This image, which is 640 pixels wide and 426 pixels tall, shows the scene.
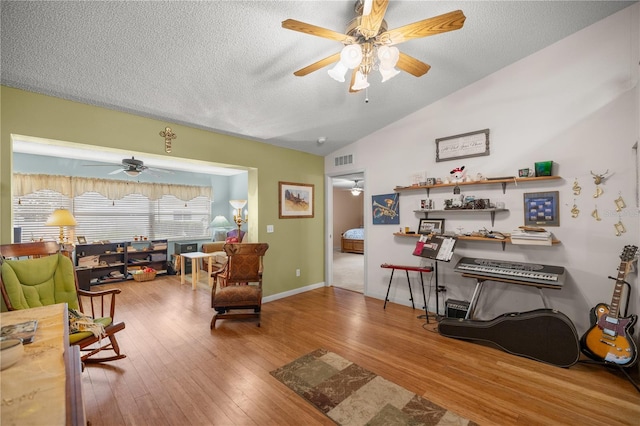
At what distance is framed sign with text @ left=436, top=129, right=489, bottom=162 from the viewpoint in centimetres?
334

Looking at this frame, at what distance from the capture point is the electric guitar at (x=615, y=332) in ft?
7.21

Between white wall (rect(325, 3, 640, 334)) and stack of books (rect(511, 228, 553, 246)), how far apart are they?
242mm

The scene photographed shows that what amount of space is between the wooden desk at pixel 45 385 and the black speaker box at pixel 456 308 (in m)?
3.49

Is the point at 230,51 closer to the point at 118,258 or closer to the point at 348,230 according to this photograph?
the point at 118,258

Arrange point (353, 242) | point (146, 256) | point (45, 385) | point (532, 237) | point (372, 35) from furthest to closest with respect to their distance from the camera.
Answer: point (353, 242)
point (146, 256)
point (532, 237)
point (372, 35)
point (45, 385)

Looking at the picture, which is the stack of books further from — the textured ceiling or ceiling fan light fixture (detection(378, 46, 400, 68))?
ceiling fan light fixture (detection(378, 46, 400, 68))

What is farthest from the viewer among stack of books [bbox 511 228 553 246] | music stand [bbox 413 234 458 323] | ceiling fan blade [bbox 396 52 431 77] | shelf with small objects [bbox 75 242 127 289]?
shelf with small objects [bbox 75 242 127 289]

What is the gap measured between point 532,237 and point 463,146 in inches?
54.1

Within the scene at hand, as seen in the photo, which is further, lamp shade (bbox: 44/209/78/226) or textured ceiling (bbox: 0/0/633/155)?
lamp shade (bbox: 44/209/78/226)

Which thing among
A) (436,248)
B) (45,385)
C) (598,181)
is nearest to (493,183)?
(598,181)

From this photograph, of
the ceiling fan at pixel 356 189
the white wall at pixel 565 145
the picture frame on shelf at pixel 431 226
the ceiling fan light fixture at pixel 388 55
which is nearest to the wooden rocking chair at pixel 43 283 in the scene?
the ceiling fan light fixture at pixel 388 55

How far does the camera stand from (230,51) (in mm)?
2316

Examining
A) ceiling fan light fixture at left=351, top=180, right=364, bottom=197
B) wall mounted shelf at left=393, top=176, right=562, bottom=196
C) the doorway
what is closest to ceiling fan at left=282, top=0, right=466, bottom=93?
wall mounted shelf at left=393, top=176, right=562, bottom=196

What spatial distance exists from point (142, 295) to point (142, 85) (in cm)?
369
